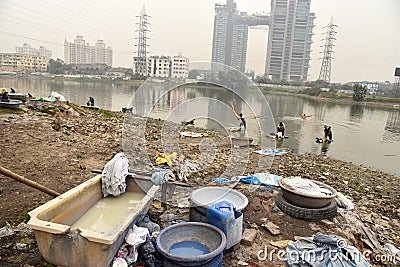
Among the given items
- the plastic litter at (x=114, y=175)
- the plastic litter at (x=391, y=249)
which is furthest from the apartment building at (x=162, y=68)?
the plastic litter at (x=391, y=249)

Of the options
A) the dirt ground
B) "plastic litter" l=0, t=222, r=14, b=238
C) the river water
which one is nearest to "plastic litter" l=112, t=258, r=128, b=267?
the dirt ground

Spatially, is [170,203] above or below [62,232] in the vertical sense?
below

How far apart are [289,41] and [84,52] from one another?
212 ft

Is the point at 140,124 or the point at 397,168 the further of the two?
the point at 397,168

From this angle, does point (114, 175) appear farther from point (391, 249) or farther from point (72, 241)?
point (391, 249)

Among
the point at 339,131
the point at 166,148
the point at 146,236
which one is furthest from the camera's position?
the point at 339,131

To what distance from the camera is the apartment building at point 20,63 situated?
59812 millimetres

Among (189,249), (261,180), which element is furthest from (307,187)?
(189,249)

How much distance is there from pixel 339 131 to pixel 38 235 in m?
17.2

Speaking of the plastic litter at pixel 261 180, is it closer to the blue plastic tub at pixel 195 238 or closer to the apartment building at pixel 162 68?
the blue plastic tub at pixel 195 238

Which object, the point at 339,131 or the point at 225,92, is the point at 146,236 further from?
the point at 339,131

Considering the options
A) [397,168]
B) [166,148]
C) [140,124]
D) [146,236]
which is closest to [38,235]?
[146,236]

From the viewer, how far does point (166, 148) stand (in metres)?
7.43

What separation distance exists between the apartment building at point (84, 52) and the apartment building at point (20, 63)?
2004 cm
